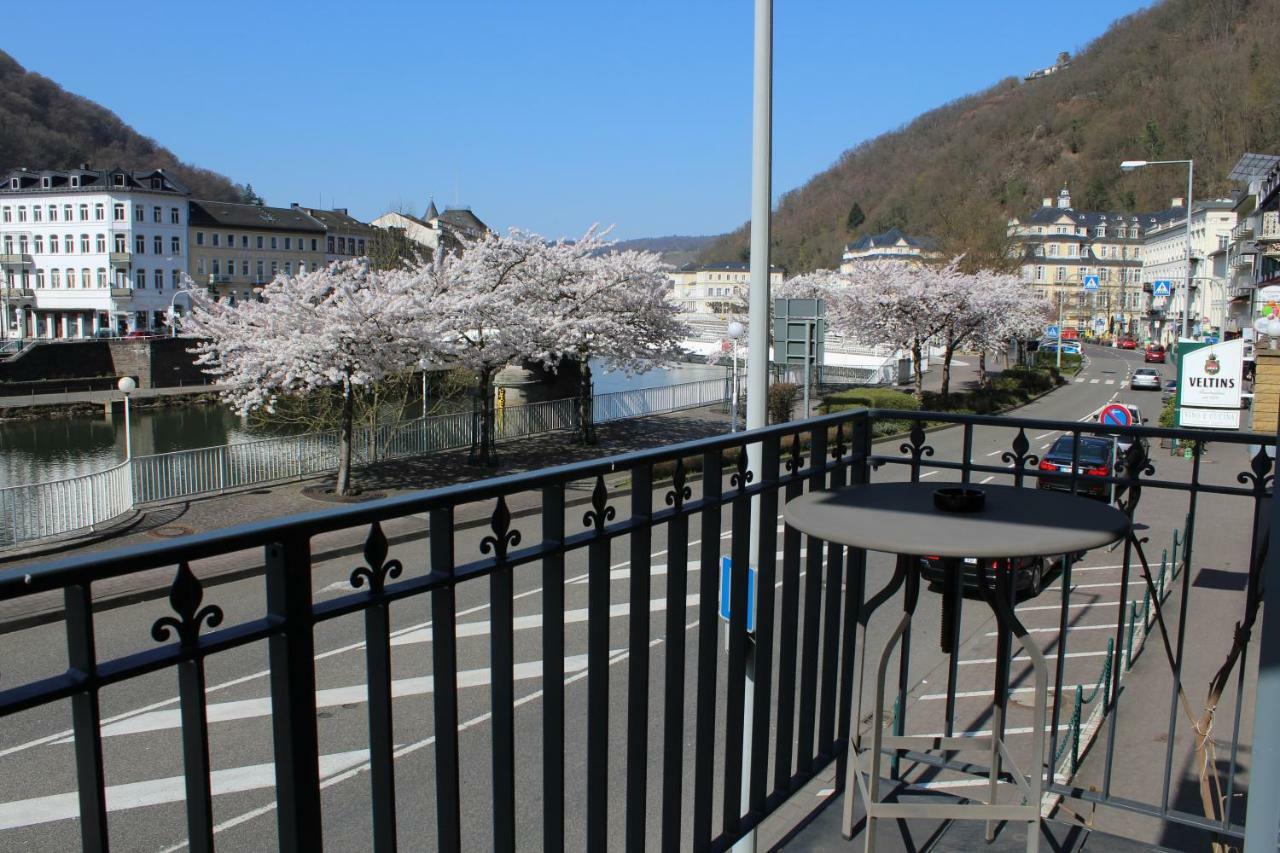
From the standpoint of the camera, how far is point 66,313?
83.6 meters

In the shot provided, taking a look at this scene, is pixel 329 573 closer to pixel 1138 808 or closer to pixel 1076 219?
pixel 1138 808

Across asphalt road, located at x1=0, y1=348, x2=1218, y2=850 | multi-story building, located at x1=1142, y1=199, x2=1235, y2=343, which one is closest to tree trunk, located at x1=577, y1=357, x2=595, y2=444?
asphalt road, located at x1=0, y1=348, x2=1218, y2=850

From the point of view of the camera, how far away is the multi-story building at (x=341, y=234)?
94.5 meters

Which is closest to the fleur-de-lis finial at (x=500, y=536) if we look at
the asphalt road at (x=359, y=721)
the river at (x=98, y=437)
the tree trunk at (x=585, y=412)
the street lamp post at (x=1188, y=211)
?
the asphalt road at (x=359, y=721)

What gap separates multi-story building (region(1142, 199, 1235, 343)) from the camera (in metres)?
85.6

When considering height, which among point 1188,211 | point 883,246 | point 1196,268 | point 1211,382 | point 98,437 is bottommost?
point 98,437

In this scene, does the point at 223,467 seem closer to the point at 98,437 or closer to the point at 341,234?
the point at 98,437

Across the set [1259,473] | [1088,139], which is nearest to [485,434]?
[1259,473]

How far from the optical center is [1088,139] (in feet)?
490

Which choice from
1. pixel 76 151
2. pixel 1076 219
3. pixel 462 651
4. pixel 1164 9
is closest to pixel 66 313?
pixel 76 151

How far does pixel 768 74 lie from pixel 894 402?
31044mm

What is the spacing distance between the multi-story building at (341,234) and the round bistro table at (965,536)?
94.9 metres

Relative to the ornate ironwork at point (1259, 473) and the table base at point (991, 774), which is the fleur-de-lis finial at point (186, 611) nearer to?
the table base at point (991, 774)

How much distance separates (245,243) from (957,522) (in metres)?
93.7
